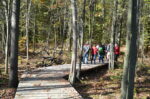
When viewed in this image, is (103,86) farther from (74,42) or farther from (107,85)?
(74,42)

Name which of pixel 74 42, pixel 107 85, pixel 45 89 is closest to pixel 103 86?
pixel 107 85

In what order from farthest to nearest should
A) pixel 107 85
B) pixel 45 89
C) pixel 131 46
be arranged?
pixel 107 85
pixel 45 89
pixel 131 46

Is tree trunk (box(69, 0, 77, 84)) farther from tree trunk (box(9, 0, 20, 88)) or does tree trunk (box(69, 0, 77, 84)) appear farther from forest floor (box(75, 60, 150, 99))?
tree trunk (box(9, 0, 20, 88))

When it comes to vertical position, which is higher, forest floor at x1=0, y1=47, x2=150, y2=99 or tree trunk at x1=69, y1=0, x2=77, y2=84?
tree trunk at x1=69, y1=0, x2=77, y2=84

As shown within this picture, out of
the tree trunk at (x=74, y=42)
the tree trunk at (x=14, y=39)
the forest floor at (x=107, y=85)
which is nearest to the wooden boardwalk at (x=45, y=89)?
the tree trunk at (x=14, y=39)

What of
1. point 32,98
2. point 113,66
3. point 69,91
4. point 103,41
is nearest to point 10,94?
point 32,98

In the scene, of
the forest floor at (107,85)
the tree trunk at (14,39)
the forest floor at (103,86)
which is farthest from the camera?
the forest floor at (107,85)

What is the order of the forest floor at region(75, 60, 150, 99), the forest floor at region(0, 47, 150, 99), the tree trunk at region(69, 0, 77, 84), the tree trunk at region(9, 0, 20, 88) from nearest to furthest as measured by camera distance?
the tree trunk at region(9, 0, 20, 88)
the forest floor at region(0, 47, 150, 99)
the forest floor at region(75, 60, 150, 99)
the tree trunk at region(69, 0, 77, 84)

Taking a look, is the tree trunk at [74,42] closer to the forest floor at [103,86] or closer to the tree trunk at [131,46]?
the forest floor at [103,86]

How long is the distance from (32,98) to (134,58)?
416cm

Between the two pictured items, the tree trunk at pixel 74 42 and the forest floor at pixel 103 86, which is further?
the tree trunk at pixel 74 42

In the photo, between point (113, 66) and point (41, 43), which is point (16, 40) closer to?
point (113, 66)

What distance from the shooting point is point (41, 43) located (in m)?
40.2

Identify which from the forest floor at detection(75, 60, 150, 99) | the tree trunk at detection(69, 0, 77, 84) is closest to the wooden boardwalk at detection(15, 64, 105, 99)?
the tree trunk at detection(69, 0, 77, 84)
